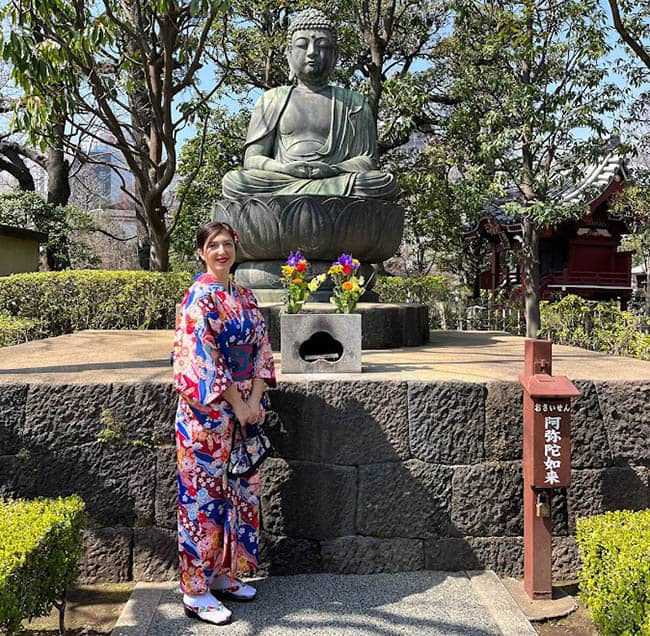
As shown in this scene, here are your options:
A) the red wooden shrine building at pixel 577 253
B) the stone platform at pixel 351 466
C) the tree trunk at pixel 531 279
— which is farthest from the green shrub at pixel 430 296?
the stone platform at pixel 351 466

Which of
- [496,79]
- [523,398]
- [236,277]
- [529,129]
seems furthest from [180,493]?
[496,79]

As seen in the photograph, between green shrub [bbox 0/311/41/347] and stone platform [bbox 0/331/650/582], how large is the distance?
3.17m

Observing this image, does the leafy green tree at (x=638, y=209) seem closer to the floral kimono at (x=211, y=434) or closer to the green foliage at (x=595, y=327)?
the green foliage at (x=595, y=327)

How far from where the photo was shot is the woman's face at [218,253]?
8.10 feet

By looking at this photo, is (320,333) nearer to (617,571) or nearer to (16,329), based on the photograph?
(617,571)

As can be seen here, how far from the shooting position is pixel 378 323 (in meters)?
4.26

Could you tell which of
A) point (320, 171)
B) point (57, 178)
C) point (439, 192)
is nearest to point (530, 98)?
point (439, 192)

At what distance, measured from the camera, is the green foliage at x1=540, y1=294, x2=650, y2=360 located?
278 inches

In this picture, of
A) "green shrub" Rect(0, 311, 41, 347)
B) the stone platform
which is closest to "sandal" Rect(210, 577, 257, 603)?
the stone platform

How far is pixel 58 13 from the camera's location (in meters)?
6.30

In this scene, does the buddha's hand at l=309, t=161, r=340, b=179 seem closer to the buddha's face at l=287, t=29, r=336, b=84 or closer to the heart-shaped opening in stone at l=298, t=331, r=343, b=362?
the buddha's face at l=287, t=29, r=336, b=84

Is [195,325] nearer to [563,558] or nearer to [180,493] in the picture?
[180,493]

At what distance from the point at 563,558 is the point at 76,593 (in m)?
2.18

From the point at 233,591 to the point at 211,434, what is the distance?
67cm
